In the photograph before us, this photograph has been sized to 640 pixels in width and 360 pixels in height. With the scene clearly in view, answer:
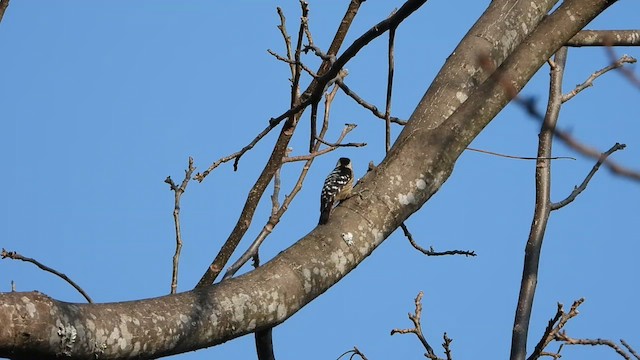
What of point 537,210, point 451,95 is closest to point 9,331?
point 451,95

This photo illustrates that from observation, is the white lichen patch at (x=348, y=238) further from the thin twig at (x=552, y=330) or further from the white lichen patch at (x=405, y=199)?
the thin twig at (x=552, y=330)

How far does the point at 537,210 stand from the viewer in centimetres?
467

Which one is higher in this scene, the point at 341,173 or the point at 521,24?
the point at 341,173

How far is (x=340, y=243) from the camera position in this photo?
255cm

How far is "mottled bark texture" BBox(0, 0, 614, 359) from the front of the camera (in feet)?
6.39

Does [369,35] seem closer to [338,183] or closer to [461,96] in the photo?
[461,96]

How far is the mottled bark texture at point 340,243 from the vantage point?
6.39 feet

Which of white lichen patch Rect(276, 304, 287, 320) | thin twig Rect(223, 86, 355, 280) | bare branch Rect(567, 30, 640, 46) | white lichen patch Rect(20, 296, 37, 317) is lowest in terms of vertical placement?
white lichen patch Rect(20, 296, 37, 317)

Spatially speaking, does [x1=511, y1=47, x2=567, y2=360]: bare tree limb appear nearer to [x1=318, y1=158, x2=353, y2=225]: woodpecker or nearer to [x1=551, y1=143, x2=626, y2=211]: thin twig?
[x1=551, y1=143, x2=626, y2=211]: thin twig

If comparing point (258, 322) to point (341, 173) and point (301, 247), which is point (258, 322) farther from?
point (341, 173)

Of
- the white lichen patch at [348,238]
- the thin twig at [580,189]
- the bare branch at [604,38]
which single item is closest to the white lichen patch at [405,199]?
the white lichen patch at [348,238]

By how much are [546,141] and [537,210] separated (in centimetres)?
42

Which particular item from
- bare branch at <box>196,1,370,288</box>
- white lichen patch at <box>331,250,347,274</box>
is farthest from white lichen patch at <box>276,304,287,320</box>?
bare branch at <box>196,1,370,288</box>

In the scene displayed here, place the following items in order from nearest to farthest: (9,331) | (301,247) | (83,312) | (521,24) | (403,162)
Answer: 1. (9,331)
2. (83,312)
3. (301,247)
4. (403,162)
5. (521,24)
